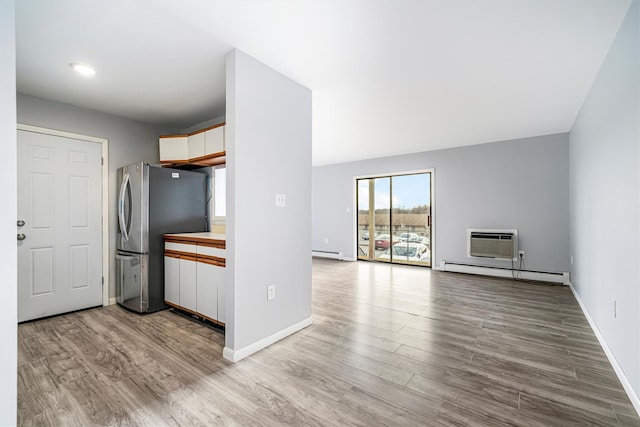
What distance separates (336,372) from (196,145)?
275cm

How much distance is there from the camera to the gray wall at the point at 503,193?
461cm

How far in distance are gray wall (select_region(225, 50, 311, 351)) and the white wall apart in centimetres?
116

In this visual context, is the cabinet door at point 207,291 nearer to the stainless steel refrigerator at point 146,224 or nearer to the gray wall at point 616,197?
the stainless steel refrigerator at point 146,224

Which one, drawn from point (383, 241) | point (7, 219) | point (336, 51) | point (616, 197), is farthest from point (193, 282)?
point (383, 241)

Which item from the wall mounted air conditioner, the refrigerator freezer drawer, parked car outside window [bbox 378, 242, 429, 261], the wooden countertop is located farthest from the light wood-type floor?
parked car outside window [bbox 378, 242, 429, 261]

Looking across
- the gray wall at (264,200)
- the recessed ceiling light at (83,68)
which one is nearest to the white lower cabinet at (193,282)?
the gray wall at (264,200)

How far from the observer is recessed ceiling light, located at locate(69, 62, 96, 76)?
7.88 feet

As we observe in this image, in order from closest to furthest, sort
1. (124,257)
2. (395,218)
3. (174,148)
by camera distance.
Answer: (124,257), (174,148), (395,218)

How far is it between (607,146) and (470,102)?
133 centimetres

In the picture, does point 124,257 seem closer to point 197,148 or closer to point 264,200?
point 197,148

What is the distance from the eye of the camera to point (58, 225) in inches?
125

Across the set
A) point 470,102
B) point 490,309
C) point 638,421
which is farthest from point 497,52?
point 490,309

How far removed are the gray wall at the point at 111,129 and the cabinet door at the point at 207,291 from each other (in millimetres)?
1507

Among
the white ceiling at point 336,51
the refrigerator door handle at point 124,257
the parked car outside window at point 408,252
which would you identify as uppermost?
the white ceiling at point 336,51
